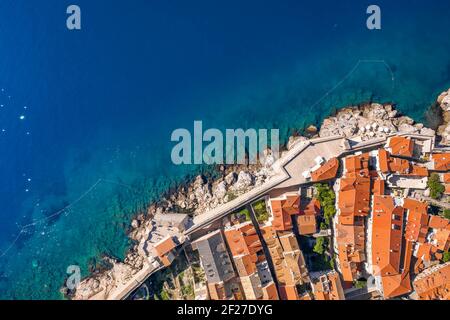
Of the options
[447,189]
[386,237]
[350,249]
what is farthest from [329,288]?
[447,189]

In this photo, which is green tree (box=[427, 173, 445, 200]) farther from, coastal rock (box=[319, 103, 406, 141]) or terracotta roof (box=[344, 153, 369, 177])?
terracotta roof (box=[344, 153, 369, 177])

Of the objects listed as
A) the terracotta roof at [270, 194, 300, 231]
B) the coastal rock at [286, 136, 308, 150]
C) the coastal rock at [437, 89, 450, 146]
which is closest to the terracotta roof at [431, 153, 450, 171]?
the coastal rock at [437, 89, 450, 146]

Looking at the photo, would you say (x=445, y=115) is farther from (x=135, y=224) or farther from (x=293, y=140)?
(x=135, y=224)

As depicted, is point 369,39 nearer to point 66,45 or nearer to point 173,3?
point 173,3
